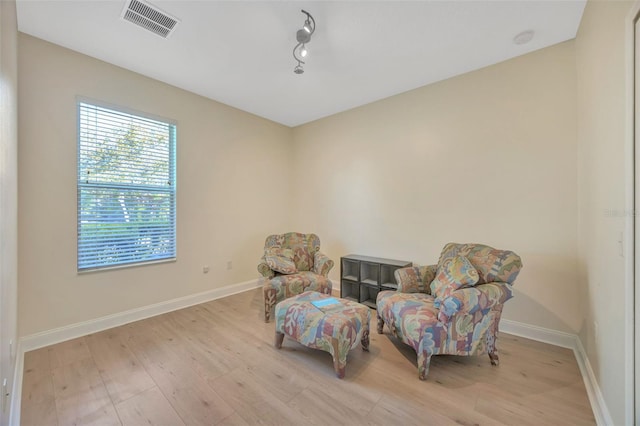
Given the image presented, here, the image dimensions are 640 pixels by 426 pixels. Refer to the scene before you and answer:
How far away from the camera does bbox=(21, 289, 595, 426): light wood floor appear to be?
1575 mm

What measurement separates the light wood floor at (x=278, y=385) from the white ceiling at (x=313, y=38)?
2815 mm

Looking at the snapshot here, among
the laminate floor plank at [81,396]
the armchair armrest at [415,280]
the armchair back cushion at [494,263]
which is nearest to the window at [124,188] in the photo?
the laminate floor plank at [81,396]

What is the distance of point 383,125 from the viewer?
11.8 feet

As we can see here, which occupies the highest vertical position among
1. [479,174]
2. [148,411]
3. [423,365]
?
[479,174]

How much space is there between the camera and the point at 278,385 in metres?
1.85

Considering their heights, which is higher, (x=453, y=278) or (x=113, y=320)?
(x=453, y=278)

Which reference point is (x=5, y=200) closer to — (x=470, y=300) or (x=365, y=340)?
(x=365, y=340)

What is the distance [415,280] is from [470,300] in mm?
712

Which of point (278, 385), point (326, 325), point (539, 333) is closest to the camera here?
point (278, 385)

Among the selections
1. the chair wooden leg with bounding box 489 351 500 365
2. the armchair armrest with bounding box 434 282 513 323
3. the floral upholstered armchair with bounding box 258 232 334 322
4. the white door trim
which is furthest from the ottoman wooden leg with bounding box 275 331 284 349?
the white door trim

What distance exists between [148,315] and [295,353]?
75.5 inches

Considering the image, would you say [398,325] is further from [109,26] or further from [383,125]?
[109,26]

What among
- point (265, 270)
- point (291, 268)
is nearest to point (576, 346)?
point (291, 268)

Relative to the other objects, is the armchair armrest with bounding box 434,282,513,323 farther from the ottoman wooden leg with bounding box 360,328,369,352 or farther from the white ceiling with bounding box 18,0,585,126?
the white ceiling with bounding box 18,0,585,126
